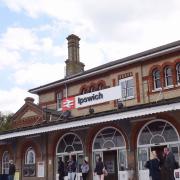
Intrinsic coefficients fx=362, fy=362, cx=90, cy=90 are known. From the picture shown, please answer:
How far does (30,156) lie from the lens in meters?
24.2

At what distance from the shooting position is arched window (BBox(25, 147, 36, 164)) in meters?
23.9

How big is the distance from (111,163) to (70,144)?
3250 millimetres

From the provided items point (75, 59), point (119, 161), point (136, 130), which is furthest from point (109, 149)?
point (75, 59)

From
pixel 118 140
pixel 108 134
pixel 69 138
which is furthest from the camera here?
pixel 69 138

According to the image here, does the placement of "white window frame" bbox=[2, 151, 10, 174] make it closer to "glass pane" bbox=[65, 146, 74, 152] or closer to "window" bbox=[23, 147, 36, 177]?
"window" bbox=[23, 147, 36, 177]

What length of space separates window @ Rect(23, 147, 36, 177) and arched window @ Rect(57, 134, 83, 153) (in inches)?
96.9

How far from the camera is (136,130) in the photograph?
18.4 metres

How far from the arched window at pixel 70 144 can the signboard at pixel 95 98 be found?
186cm

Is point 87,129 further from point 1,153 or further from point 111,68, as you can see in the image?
point 1,153

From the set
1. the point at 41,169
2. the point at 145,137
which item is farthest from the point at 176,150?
the point at 41,169

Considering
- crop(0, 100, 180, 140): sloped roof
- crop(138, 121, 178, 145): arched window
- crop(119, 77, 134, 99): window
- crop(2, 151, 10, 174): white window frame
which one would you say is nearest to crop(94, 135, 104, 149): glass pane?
crop(0, 100, 180, 140): sloped roof

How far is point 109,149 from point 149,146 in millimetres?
2565

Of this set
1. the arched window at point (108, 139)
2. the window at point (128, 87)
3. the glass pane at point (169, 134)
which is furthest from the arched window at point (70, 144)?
the glass pane at point (169, 134)

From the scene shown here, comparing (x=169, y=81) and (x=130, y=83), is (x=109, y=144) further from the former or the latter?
(x=169, y=81)
